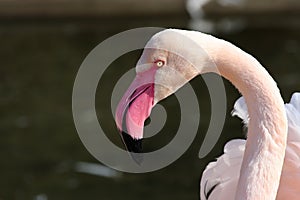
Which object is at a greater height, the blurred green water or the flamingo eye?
the blurred green water

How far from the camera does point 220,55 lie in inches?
78.1

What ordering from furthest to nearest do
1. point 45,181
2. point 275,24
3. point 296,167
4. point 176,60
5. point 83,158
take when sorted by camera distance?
1. point 275,24
2. point 83,158
3. point 45,181
4. point 296,167
5. point 176,60

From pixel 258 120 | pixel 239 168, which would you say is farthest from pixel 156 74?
pixel 239 168

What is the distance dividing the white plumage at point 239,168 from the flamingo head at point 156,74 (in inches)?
25.7

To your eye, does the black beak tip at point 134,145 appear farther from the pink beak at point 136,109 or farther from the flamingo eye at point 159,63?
the flamingo eye at point 159,63

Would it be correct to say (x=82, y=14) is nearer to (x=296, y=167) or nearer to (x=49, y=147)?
(x=49, y=147)

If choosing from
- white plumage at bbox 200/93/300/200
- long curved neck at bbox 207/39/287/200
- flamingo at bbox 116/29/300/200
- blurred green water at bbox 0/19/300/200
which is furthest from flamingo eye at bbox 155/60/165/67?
blurred green water at bbox 0/19/300/200

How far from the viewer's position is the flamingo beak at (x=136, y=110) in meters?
1.99

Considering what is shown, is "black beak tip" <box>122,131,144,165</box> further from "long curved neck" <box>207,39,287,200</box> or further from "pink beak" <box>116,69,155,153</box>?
"long curved neck" <box>207,39,287,200</box>

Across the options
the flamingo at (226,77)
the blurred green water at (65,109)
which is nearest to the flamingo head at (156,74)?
the flamingo at (226,77)

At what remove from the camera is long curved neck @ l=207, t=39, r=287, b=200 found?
200 cm

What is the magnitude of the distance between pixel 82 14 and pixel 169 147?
4.24 metres

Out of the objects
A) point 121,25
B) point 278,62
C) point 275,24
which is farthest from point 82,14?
point 278,62

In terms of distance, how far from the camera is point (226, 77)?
81.0 inches
